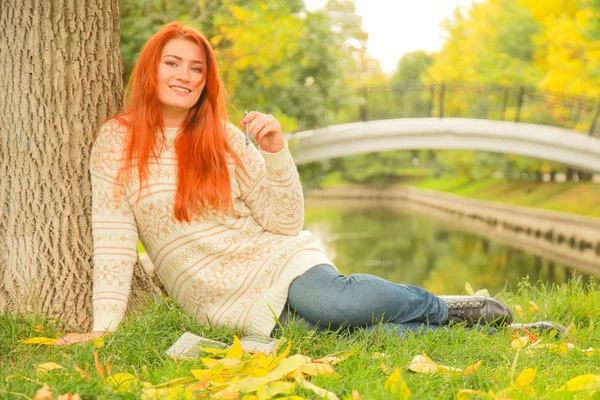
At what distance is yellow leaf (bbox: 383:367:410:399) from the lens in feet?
5.62

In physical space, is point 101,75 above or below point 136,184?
above

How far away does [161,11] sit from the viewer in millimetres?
8234

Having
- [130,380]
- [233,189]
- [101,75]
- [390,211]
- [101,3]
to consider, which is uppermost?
[101,3]

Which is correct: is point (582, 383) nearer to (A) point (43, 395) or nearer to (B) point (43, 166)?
(A) point (43, 395)

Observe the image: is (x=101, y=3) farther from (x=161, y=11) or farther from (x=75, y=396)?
(x=161, y=11)

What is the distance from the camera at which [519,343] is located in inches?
92.0

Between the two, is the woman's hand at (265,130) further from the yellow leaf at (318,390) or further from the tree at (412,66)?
the tree at (412,66)

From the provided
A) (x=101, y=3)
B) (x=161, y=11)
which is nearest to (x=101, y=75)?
(x=101, y=3)

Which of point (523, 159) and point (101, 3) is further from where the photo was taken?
point (523, 159)

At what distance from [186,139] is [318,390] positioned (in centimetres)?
112

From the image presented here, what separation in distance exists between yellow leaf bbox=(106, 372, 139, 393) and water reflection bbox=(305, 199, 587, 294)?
845cm

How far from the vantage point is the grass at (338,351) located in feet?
5.99

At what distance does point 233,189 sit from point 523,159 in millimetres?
18004

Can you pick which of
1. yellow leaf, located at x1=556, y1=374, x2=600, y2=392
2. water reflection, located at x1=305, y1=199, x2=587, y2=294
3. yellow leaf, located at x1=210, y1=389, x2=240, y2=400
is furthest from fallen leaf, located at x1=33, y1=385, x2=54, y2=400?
water reflection, located at x1=305, y1=199, x2=587, y2=294
